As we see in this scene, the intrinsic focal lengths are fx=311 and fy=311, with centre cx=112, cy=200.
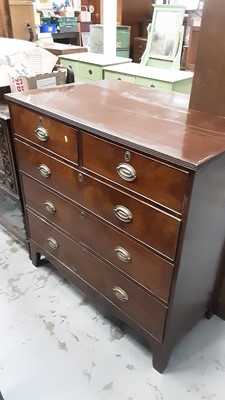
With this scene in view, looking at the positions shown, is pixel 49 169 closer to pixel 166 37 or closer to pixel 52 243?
pixel 52 243

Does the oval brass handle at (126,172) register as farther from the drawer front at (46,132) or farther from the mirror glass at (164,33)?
the mirror glass at (164,33)

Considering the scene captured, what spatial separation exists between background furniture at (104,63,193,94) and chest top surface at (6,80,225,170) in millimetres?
862

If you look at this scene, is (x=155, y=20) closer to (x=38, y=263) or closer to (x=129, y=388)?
(x=38, y=263)

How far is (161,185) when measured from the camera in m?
0.84

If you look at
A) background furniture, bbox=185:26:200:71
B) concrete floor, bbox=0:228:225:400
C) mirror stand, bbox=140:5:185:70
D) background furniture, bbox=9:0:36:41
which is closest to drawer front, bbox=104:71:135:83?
mirror stand, bbox=140:5:185:70

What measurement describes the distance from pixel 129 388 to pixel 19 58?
163 centimetres

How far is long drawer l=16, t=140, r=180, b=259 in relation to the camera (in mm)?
889

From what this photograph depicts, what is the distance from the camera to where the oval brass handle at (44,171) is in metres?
1.24

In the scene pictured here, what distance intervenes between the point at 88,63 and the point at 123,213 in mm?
2095

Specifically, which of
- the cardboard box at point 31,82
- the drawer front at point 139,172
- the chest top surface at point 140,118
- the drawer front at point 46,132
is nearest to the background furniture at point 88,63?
the cardboard box at point 31,82

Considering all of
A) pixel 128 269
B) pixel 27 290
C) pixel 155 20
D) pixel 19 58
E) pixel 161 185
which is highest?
pixel 155 20

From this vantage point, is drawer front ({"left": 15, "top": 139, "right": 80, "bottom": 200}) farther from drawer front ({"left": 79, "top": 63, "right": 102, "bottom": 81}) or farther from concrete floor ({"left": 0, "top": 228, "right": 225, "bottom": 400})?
drawer front ({"left": 79, "top": 63, "right": 102, "bottom": 81})

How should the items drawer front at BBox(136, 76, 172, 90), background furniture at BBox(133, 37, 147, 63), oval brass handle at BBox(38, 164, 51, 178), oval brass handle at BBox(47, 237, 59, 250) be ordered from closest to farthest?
1. oval brass handle at BBox(38, 164, 51, 178)
2. oval brass handle at BBox(47, 237, 59, 250)
3. drawer front at BBox(136, 76, 172, 90)
4. background furniture at BBox(133, 37, 147, 63)

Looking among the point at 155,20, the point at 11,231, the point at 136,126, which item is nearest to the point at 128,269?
the point at 136,126
